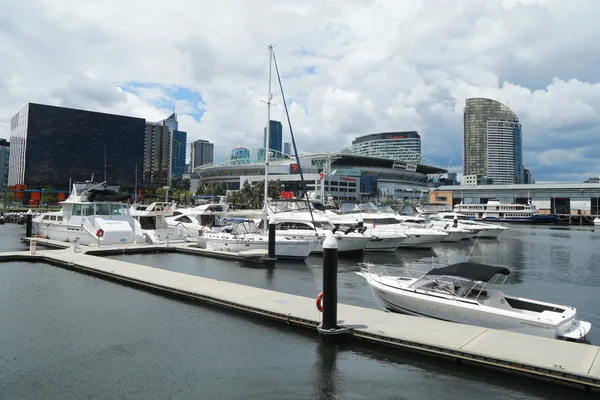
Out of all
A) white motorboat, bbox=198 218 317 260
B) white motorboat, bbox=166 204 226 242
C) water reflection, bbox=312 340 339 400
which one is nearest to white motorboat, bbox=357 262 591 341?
water reflection, bbox=312 340 339 400

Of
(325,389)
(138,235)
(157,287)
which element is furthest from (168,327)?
(138,235)

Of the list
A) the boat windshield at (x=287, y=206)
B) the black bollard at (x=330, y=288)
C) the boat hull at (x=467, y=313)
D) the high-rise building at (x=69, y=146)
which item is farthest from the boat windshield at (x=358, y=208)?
the high-rise building at (x=69, y=146)

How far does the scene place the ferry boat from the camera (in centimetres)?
10131

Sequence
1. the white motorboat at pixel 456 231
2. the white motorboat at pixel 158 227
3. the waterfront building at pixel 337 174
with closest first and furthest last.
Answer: the white motorboat at pixel 158 227 → the white motorboat at pixel 456 231 → the waterfront building at pixel 337 174

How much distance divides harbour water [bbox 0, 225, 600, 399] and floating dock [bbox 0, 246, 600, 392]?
12.0 inches

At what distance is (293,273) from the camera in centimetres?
2603

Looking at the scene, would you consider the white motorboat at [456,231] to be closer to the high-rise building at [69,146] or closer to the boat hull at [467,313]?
the boat hull at [467,313]

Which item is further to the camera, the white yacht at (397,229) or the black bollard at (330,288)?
the white yacht at (397,229)

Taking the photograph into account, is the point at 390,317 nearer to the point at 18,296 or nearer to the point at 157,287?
the point at 157,287

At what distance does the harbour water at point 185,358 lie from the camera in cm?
968

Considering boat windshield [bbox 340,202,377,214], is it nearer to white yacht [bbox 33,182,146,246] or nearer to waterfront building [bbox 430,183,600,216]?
white yacht [bbox 33,182,146,246]

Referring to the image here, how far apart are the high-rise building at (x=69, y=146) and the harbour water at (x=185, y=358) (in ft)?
496

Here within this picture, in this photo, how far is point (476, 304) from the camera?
13305 millimetres

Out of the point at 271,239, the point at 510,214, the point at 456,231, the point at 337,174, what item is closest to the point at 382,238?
the point at 271,239
